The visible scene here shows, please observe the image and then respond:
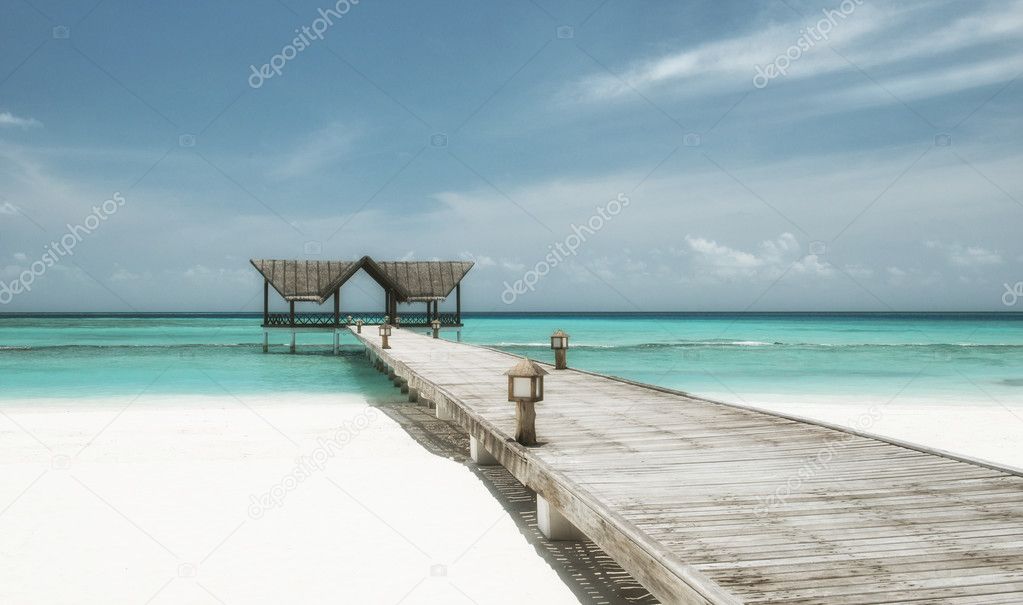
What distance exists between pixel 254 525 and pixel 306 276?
22693 millimetres

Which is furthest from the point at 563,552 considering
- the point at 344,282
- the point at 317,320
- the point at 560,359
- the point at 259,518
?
the point at 317,320

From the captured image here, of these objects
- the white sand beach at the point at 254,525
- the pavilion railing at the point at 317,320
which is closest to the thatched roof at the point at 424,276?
the pavilion railing at the point at 317,320

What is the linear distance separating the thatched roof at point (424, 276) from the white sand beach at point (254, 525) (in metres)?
17.8

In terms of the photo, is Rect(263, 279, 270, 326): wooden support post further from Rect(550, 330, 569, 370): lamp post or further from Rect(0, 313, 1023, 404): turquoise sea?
Rect(550, 330, 569, 370): lamp post

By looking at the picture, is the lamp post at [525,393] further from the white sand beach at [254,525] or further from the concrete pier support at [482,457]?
the concrete pier support at [482,457]

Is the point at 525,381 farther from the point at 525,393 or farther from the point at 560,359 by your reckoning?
the point at 560,359

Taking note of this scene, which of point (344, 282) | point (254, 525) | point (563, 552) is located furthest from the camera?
point (344, 282)

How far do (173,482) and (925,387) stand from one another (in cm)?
→ 1901

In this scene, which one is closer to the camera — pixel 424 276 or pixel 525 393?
pixel 525 393

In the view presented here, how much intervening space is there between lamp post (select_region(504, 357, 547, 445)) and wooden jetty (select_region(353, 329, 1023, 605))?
146 mm

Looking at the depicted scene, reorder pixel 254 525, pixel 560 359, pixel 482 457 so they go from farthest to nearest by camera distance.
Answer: pixel 560 359 → pixel 482 457 → pixel 254 525

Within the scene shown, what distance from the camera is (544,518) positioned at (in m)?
5.47

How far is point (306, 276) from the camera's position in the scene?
27891 mm

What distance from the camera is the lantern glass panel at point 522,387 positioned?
5242 mm
